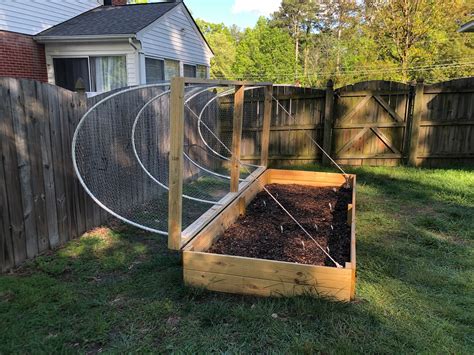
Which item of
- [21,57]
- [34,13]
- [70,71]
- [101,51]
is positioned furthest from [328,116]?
[34,13]

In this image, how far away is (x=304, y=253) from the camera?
3533 millimetres

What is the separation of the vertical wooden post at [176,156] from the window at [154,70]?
7.94 meters

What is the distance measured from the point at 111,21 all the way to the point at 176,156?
29.7 feet

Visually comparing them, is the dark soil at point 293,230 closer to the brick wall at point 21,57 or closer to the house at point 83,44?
the house at point 83,44

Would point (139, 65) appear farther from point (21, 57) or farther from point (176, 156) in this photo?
point (176, 156)

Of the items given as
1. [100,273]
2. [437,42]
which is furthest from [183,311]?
[437,42]

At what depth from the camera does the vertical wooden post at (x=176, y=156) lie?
272cm

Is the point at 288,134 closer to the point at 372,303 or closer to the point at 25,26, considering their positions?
the point at 372,303

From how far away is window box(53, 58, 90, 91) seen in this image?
1002cm

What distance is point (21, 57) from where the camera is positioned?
9547mm

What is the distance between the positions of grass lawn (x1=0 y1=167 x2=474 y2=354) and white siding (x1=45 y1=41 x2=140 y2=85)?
6398 millimetres

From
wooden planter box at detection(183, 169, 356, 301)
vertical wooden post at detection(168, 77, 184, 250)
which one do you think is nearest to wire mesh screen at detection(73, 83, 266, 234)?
vertical wooden post at detection(168, 77, 184, 250)

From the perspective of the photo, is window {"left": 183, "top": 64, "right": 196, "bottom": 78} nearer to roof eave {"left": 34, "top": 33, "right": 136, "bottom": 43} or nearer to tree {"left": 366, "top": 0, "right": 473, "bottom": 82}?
roof eave {"left": 34, "top": 33, "right": 136, "bottom": 43}

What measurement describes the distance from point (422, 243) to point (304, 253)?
56.4 inches
